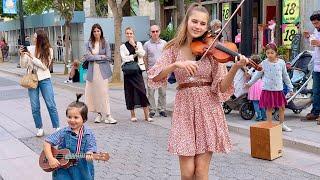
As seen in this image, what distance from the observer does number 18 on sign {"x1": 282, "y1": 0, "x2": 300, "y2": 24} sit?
16891mm

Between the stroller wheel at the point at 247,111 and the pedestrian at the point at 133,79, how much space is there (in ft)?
5.72

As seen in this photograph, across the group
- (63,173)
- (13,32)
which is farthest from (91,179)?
(13,32)

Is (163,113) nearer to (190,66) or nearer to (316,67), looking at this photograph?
(316,67)

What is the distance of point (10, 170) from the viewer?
6309 millimetres

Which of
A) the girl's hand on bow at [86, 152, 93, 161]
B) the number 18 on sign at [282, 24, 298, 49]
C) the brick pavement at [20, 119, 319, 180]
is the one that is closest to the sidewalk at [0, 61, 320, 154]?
the brick pavement at [20, 119, 319, 180]

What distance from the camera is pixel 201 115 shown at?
392 centimetres

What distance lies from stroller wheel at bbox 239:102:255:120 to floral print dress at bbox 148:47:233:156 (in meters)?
5.18

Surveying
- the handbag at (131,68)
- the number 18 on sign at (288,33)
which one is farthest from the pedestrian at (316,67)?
the number 18 on sign at (288,33)

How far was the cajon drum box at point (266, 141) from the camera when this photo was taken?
6426 millimetres

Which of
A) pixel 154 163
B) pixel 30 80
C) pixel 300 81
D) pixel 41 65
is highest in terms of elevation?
pixel 41 65

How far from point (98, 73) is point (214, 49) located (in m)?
5.91

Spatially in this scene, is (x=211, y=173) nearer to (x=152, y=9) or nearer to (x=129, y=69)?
(x=129, y=69)

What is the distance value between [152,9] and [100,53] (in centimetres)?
1809

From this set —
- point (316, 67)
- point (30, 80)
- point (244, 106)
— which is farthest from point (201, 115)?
point (244, 106)
